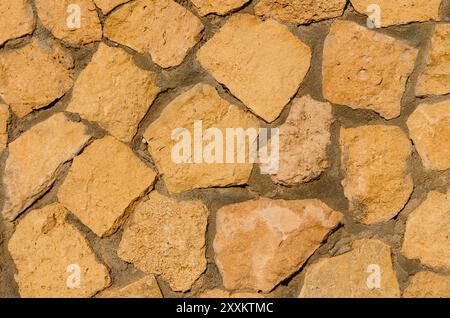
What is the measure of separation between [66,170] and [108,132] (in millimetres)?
126

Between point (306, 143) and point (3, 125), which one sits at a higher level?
point (3, 125)

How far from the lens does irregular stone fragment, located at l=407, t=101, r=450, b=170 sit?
1256mm

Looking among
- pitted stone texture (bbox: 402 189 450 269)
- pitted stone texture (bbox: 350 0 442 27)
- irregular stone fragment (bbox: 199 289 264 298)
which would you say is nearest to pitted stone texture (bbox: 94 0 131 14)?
pitted stone texture (bbox: 350 0 442 27)

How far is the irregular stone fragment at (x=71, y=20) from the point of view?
131 cm

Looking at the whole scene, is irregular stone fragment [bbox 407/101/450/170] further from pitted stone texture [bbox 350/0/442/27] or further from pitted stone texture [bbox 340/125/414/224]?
pitted stone texture [bbox 350/0/442/27]

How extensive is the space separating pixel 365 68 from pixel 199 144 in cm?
39

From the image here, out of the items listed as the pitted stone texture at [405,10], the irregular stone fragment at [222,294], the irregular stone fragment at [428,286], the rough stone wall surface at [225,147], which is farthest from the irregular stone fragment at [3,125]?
the irregular stone fragment at [428,286]

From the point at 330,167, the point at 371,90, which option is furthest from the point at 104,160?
the point at 371,90

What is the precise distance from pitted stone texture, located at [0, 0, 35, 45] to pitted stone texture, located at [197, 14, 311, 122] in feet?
1.42

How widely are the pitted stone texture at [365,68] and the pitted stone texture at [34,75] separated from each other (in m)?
0.58

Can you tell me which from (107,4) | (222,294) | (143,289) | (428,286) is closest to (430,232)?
(428,286)

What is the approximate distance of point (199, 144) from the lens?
1294 millimetres

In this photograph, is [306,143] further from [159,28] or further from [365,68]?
[159,28]

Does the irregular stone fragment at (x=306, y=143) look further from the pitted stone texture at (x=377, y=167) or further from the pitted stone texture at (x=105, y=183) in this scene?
the pitted stone texture at (x=105, y=183)
